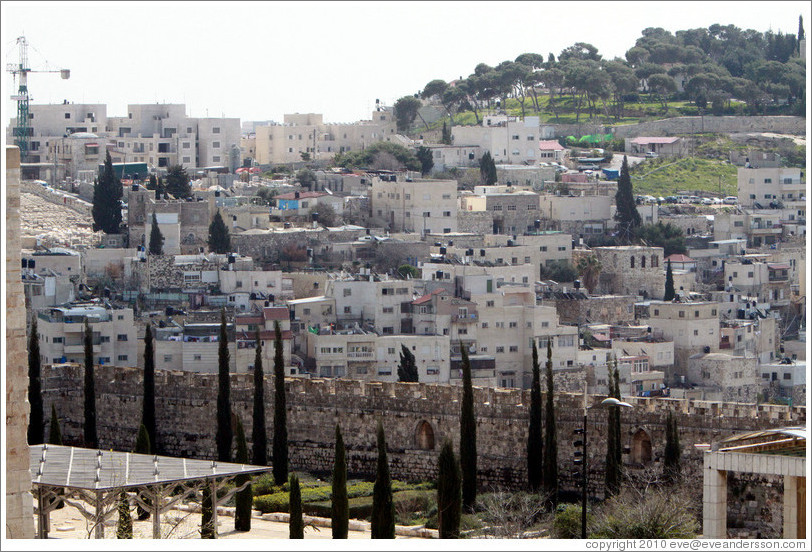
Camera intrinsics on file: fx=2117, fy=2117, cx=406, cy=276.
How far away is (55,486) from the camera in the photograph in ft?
82.0

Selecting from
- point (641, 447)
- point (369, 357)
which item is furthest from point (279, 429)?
point (369, 357)

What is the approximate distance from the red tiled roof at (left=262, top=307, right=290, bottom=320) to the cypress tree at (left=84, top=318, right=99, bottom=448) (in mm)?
13194

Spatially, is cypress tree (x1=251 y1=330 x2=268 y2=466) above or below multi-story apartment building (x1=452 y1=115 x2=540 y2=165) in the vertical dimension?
below

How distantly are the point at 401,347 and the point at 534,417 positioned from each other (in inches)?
662

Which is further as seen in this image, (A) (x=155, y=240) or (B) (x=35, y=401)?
(A) (x=155, y=240)

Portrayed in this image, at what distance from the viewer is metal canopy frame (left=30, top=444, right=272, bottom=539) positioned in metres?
24.8

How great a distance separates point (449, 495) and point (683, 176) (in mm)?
59690

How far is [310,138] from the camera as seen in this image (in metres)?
84.8

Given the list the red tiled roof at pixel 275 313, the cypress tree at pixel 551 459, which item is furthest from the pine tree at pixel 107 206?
the cypress tree at pixel 551 459

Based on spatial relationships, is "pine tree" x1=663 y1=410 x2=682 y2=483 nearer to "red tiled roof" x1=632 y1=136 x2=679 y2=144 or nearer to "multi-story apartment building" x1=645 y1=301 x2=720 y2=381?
"multi-story apartment building" x1=645 y1=301 x2=720 y2=381

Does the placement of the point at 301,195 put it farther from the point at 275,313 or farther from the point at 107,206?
the point at 275,313

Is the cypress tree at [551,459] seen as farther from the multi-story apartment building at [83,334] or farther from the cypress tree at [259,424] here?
the multi-story apartment building at [83,334]

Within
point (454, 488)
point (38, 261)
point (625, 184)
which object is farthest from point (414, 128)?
point (454, 488)

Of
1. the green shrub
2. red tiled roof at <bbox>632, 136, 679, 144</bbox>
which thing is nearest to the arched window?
the green shrub
